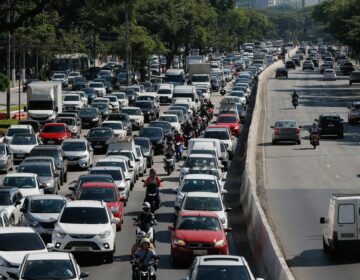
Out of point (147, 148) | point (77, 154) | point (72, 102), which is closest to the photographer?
point (77, 154)

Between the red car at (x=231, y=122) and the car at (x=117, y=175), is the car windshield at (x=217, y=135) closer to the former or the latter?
the red car at (x=231, y=122)

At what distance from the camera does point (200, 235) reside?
93.8ft

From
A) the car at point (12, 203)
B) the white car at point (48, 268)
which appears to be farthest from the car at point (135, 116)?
the white car at point (48, 268)

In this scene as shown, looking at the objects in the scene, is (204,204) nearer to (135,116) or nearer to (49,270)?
(49,270)

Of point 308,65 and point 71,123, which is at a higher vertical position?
point 71,123

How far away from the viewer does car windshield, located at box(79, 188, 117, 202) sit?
34969 millimetres

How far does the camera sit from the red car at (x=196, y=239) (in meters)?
28.2

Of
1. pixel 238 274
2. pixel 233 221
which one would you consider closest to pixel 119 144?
pixel 233 221

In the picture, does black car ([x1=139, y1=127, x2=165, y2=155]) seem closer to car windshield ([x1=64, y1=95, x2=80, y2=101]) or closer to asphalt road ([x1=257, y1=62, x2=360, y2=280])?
asphalt road ([x1=257, y1=62, x2=360, y2=280])

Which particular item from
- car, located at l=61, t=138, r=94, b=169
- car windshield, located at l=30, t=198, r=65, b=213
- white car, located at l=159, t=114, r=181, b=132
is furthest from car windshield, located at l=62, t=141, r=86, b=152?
car windshield, located at l=30, t=198, r=65, b=213

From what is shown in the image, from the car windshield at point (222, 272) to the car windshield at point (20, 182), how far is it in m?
19.0

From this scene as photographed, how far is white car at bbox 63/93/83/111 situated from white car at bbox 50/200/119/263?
172 feet

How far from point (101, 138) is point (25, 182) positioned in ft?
66.8

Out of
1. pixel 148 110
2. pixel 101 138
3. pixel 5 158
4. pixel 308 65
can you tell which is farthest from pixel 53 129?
pixel 308 65
